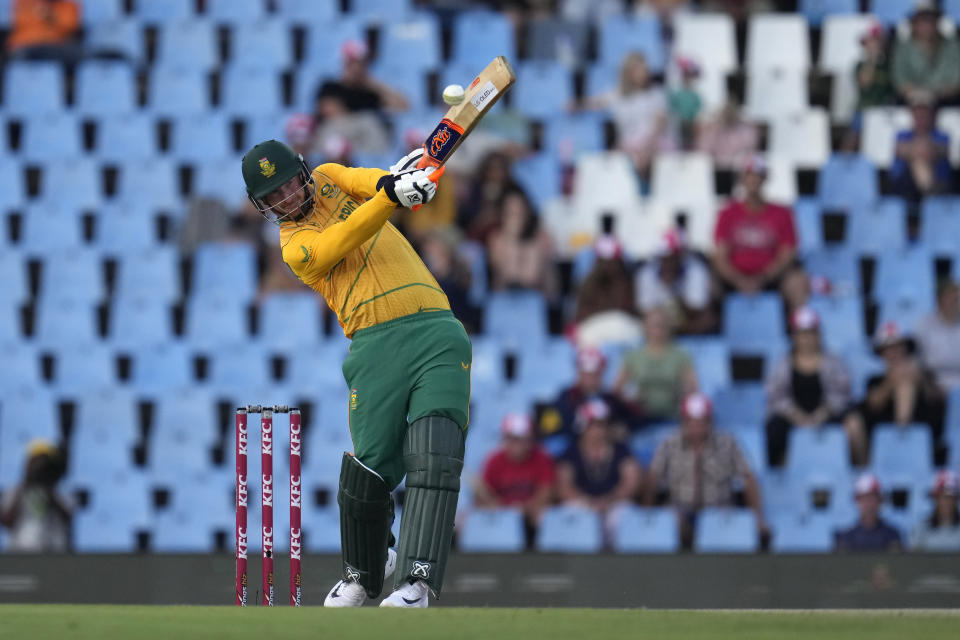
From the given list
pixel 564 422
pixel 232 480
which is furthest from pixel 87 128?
pixel 564 422

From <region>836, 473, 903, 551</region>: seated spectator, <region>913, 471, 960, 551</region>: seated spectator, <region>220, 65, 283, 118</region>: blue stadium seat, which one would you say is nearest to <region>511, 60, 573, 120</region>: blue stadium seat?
<region>220, 65, 283, 118</region>: blue stadium seat

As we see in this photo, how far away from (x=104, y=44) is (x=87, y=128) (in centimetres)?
87

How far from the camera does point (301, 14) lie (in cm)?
1285

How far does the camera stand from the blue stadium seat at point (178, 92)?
12297 millimetres

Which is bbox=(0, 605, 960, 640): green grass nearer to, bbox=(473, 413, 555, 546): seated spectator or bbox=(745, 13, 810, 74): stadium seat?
bbox=(473, 413, 555, 546): seated spectator

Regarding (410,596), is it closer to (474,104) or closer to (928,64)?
(474,104)

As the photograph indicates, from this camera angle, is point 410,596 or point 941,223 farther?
point 941,223

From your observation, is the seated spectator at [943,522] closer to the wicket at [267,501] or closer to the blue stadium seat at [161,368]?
the wicket at [267,501]

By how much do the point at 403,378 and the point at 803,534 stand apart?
4078 mm

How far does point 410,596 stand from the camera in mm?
5539

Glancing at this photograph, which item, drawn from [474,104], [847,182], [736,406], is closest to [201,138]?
[736,406]

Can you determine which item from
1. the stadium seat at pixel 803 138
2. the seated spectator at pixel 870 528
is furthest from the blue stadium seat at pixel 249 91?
the seated spectator at pixel 870 528

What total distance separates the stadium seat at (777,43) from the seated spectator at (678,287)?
8.11 ft

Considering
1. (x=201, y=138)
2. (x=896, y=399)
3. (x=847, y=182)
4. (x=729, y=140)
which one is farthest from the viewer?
(x=201, y=138)
